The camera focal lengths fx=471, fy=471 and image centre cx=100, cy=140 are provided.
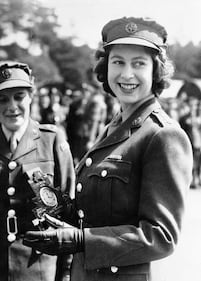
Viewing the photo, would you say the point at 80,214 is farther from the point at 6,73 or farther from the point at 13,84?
the point at 6,73

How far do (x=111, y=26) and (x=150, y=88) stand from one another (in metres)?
0.35

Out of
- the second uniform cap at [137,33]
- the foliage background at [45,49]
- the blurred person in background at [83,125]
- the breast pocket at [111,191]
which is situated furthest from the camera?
the foliage background at [45,49]

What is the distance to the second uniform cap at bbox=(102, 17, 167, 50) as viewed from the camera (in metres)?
2.09

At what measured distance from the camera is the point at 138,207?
76.9 inches

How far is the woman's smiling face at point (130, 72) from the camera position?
209cm

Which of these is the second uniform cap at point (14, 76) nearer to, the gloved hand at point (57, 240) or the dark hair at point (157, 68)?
the dark hair at point (157, 68)

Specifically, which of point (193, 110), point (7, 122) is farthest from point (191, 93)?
point (7, 122)

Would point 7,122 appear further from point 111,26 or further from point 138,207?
point 138,207

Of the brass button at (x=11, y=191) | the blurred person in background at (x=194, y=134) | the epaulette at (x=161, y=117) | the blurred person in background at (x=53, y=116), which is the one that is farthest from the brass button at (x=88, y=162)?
the blurred person in background at (x=194, y=134)

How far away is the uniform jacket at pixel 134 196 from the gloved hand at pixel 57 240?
0.04 m

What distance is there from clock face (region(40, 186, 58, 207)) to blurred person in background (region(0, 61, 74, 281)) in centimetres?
45

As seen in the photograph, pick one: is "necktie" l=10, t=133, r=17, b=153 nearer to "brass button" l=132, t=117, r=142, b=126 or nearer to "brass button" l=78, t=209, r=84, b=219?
"brass button" l=78, t=209, r=84, b=219

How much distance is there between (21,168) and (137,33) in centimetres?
134

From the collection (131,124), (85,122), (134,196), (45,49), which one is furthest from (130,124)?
(45,49)
